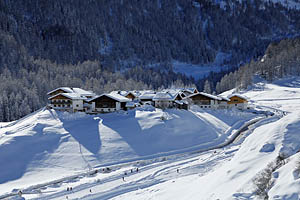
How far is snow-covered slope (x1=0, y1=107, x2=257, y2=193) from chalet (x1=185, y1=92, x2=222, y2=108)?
11.3 metres

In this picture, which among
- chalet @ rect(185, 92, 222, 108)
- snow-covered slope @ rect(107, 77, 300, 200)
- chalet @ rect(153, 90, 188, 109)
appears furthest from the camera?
chalet @ rect(185, 92, 222, 108)

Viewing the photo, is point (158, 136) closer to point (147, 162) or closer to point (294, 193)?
point (147, 162)

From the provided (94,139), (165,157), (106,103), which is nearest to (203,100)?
(106,103)

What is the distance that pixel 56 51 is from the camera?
18625cm

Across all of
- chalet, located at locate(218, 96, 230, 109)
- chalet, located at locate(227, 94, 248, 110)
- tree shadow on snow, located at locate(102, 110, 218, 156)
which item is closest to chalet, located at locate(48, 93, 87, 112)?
tree shadow on snow, located at locate(102, 110, 218, 156)

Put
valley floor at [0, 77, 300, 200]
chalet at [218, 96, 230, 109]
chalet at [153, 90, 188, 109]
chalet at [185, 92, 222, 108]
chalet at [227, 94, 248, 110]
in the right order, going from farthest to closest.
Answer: chalet at [218, 96, 230, 109] → chalet at [227, 94, 248, 110] → chalet at [185, 92, 222, 108] → chalet at [153, 90, 188, 109] → valley floor at [0, 77, 300, 200]

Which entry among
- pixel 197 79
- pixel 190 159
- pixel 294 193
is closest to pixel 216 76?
pixel 197 79

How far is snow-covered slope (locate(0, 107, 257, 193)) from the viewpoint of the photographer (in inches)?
1351

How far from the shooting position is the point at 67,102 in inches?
2398

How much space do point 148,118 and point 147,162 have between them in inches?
603

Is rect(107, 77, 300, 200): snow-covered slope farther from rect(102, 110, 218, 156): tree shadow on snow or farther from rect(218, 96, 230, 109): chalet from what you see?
rect(218, 96, 230, 109): chalet

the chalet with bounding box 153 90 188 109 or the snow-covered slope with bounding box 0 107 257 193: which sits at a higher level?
the chalet with bounding box 153 90 188 109

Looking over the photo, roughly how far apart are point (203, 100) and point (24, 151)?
42379 millimetres

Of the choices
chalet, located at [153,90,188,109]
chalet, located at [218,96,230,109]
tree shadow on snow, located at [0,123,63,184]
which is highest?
chalet, located at [153,90,188,109]
